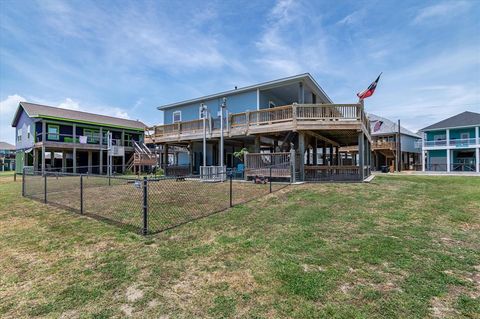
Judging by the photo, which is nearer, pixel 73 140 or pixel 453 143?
pixel 73 140

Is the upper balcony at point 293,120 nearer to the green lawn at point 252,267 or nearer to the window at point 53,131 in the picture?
the green lawn at point 252,267

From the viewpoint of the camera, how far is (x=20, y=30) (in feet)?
33.6

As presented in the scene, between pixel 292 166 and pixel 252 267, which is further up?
pixel 292 166

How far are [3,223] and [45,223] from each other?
1.11 m

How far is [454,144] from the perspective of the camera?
3019 cm

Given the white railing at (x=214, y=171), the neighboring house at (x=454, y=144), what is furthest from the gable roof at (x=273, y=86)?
the neighboring house at (x=454, y=144)

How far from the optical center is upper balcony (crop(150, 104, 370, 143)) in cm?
1200

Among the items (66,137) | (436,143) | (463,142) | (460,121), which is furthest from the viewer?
(436,143)

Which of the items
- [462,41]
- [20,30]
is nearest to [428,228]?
[462,41]

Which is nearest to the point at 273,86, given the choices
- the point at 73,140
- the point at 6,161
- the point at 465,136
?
the point at 73,140

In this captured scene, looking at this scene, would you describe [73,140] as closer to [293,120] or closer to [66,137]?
[66,137]

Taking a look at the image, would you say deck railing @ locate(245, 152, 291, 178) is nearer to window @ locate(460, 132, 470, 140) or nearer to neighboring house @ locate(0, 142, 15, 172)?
window @ locate(460, 132, 470, 140)

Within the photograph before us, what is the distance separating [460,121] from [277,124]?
31.6 metres

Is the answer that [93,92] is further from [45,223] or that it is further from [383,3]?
[383,3]
